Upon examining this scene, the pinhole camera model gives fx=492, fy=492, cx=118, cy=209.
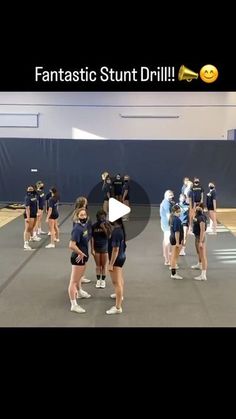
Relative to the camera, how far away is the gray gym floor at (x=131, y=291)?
318 inches

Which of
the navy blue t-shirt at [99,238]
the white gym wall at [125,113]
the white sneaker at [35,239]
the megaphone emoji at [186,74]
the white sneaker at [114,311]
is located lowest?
the white sneaker at [114,311]

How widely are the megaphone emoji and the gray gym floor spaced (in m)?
8.47

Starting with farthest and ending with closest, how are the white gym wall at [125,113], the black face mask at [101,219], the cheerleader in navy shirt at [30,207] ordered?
the white gym wall at [125,113] < the cheerleader in navy shirt at [30,207] < the black face mask at [101,219]

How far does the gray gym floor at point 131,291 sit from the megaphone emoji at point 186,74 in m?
8.47

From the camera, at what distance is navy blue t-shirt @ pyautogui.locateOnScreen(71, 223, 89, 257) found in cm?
795

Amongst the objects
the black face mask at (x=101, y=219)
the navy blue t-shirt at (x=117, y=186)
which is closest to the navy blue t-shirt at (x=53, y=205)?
the black face mask at (x=101, y=219)

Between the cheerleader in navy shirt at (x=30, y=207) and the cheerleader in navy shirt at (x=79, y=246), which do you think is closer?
the cheerleader in navy shirt at (x=79, y=246)

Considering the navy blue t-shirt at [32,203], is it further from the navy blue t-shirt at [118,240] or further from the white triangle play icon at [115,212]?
the navy blue t-shirt at [118,240]

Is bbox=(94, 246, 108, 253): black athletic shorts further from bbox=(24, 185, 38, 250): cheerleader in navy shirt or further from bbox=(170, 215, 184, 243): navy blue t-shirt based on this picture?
bbox=(24, 185, 38, 250): cheerleader in navy shirt

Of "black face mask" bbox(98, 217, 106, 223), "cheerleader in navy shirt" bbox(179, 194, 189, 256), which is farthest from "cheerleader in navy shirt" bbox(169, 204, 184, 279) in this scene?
"cheerleader in navy shirt" bbox(179, 194, 189, 256)

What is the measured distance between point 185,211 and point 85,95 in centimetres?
1367

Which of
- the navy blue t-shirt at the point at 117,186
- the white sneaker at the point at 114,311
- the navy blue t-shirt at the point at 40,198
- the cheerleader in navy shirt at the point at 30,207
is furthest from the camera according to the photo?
the navy blue t-shirt at the point at 117,186

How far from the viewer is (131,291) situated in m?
9.74

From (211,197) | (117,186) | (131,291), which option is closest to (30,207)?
(131,291)
